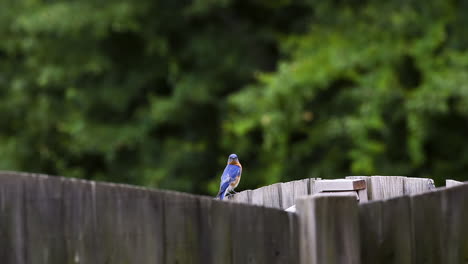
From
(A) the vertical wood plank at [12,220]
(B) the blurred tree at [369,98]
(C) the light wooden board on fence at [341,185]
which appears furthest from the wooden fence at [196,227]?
(B) the blurred tree at [369,98]

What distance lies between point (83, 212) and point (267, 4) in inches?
397

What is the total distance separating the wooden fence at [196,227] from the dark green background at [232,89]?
6.61m

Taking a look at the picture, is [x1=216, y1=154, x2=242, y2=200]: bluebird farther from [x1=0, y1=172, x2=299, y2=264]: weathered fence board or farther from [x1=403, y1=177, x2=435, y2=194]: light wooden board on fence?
[x1=0, y1=172, x2=299, y2=264]: weathered fence board

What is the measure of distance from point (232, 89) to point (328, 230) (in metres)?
9.51

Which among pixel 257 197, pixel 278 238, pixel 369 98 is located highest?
pixel 369 98

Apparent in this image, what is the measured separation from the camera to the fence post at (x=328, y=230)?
1.83m

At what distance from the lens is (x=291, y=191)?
110 inches

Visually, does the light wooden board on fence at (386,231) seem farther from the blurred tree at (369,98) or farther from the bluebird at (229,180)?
the blurred tree at (369,98)

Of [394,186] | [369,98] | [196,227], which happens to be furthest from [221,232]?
[369,98]

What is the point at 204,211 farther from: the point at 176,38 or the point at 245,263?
the point at 176,38

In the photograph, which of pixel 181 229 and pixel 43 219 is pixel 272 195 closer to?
pixel 181 229

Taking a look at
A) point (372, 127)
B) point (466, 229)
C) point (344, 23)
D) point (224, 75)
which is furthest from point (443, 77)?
point (466, 229)

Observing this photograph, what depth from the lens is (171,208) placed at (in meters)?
1.76

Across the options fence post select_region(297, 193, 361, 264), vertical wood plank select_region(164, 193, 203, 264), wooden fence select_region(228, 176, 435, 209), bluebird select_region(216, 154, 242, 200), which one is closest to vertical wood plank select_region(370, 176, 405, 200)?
wooden fence select_region(228, 176, 435, 209)
